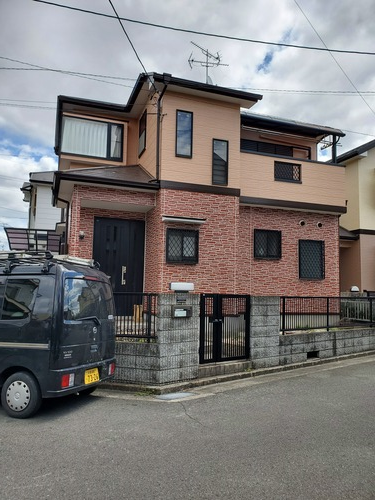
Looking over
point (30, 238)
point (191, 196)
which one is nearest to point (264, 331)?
point (191, 196)

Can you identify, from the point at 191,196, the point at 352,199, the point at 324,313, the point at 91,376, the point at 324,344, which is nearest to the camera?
the point at 91,376

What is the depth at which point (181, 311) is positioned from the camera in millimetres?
6711

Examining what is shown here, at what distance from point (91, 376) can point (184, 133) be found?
7.16 m

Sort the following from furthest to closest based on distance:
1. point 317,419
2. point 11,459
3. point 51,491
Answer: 1. point 317,419
2. point 11,459
3. point 51,491

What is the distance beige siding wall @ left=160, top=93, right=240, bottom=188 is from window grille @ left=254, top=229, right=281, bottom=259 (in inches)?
73.0

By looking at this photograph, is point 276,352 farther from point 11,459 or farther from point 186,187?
point 11,459

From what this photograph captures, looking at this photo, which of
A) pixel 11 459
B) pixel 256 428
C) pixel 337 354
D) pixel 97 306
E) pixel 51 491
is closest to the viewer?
pixel 51 491

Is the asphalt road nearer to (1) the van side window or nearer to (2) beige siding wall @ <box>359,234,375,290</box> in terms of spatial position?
(1) the van side window

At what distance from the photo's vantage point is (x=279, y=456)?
382cm

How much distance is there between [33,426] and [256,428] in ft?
8.74

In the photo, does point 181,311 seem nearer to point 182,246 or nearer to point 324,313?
point 182,246

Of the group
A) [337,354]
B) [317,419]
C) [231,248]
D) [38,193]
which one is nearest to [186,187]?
[231,248]

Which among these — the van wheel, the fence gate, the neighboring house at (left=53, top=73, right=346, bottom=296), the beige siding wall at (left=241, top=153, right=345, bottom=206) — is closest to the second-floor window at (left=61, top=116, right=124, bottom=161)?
the neighboring house at (left=53, top=73, right=346, bottom=296)

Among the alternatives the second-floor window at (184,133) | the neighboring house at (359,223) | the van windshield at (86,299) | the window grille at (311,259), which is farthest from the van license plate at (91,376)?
the neighboring house at (359,223)
